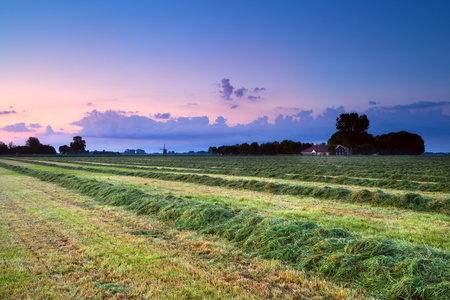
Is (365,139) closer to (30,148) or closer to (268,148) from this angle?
(268,148)

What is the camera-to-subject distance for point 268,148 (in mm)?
167375

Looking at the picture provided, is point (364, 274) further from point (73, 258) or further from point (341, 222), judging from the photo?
point (73, 258)

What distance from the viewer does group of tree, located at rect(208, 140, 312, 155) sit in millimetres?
156375

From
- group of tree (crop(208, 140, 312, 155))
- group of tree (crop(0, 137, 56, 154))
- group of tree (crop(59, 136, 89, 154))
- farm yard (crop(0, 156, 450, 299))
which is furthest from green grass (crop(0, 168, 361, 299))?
group of tree (crop(59, 136, 89, 154))

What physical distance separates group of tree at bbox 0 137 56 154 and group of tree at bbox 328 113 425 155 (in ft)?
524

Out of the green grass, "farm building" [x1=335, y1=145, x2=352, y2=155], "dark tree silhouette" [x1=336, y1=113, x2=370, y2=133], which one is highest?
"dark tree silhouette" [x1=336, y1=113, x2=370, y2=133]

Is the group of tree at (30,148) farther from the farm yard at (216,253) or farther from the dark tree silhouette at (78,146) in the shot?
the farm yard at (216,253)

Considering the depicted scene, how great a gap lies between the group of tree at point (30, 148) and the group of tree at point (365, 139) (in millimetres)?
159672

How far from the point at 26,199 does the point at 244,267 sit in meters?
12.5

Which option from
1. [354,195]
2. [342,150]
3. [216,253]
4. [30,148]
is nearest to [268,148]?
[342,150]

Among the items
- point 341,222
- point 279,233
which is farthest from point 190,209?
point 341,222

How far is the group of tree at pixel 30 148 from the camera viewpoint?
163m

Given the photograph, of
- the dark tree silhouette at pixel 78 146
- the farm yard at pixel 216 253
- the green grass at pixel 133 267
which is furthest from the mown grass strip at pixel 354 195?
the dark tree silhouette at pixel 78 146

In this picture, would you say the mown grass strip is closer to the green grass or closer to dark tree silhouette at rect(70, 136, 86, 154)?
the green grass
